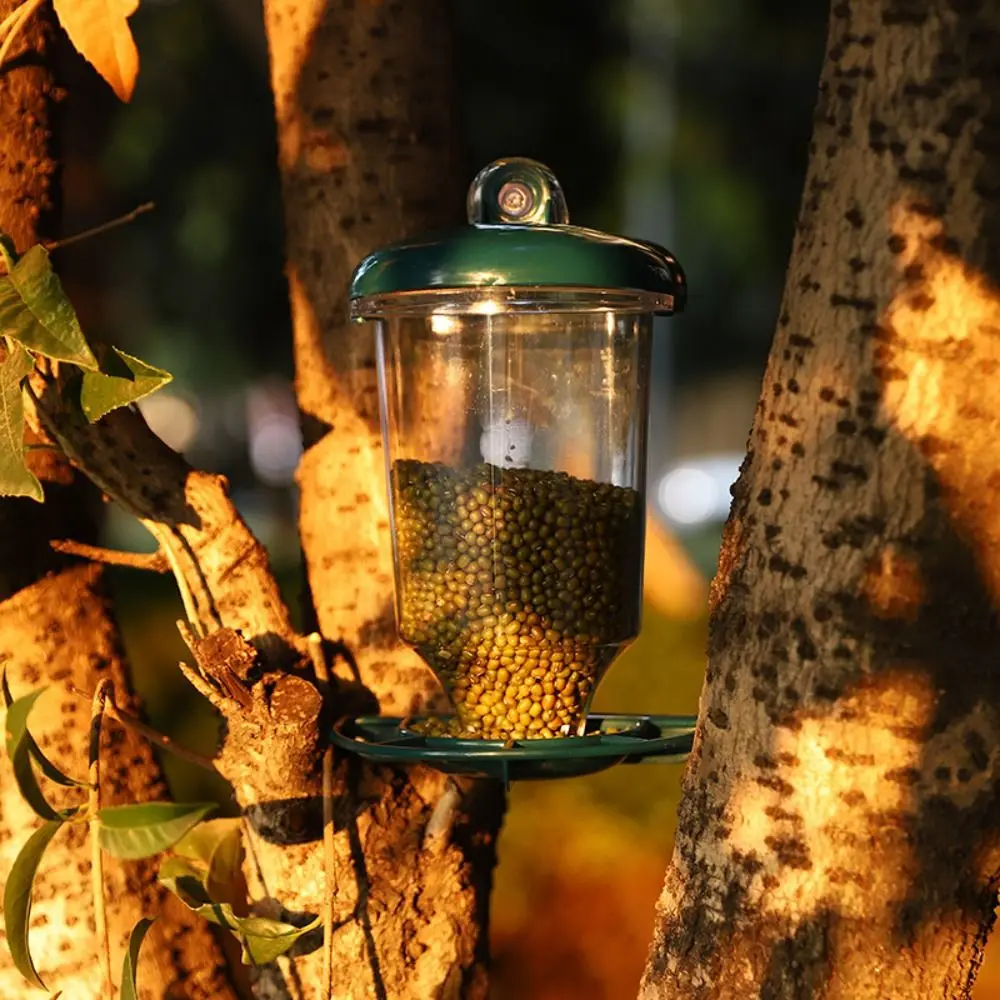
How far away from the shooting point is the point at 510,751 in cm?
113

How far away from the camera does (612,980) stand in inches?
108

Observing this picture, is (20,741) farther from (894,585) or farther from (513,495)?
(894,585)

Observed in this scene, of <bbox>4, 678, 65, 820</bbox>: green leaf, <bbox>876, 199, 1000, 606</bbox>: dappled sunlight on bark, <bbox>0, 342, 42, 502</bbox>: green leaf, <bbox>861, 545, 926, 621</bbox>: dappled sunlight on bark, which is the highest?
<bbox>876, 199, 1000, 606</bbox>: dappled sunlight on bark

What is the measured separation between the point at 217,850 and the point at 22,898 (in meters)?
0.23

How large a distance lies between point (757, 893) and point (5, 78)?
1025 millimetres

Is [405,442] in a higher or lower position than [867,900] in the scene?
higher

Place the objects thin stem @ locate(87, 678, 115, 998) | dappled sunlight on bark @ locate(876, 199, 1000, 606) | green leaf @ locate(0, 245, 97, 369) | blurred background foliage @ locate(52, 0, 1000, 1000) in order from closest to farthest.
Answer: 1. dappled sunlight on bark @ locate(876, 199, 1000, 606)
2. green leaf @ locate(0, 245, 97, 369)
3. thin stem @ locate(87, 678, 115, 998)
4. blurred background foliage @ locate(52, 0, 1000, 1000)

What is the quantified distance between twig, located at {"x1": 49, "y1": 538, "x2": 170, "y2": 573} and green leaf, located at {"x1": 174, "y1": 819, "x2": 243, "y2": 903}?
0.25 m

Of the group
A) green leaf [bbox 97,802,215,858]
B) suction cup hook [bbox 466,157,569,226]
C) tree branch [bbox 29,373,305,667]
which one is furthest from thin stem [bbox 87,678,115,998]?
suction cup hook [bbox 466,157,569,226]

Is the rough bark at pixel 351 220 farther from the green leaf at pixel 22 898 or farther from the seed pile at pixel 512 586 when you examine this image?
the green leaf at pixel 22 898

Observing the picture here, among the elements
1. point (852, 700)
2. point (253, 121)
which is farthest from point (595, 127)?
point (852, 700)

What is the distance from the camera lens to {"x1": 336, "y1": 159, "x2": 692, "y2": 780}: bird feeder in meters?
1.27

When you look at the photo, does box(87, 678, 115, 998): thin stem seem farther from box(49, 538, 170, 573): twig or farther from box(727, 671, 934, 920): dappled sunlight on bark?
box(727, 671, 934, 920): dappled sunlight on bark

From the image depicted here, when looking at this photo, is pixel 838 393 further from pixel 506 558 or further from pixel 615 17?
pixel 615 17
